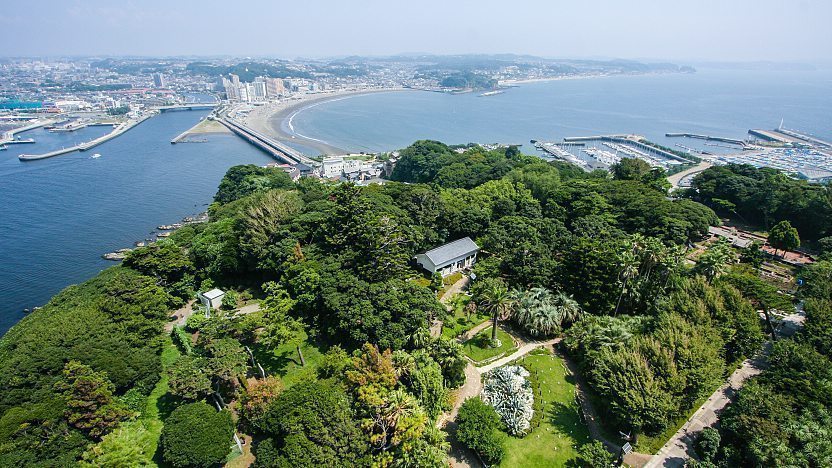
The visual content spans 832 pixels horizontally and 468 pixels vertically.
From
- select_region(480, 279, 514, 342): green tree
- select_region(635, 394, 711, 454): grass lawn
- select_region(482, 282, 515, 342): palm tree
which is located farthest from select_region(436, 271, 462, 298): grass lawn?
select_region(635, 394, 711, 454): grass lawn

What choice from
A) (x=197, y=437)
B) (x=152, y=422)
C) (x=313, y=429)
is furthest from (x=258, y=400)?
(x=152, y=422)

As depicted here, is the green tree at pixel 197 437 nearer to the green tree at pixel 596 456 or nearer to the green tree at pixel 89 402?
the green tree at pixel 89 402

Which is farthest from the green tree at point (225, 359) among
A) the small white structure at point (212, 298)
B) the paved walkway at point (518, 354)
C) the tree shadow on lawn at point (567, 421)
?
the tree shadow on lawn at point (567, 421)

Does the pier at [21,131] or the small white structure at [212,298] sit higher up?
the pier at [21,131]

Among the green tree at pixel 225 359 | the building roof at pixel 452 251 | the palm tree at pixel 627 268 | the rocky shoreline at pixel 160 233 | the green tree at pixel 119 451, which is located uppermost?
the palm tree at pixel 627 268

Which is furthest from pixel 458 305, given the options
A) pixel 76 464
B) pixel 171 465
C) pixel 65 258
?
pixel 65 258

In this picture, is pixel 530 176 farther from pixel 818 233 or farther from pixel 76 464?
pixel 76 464
